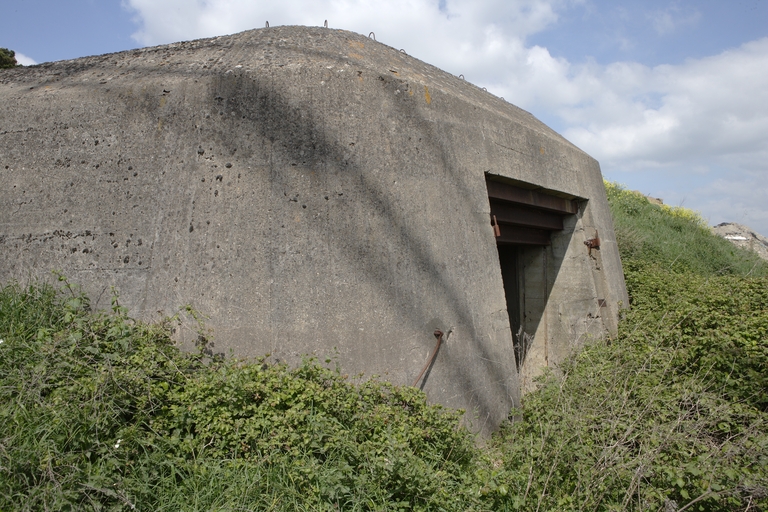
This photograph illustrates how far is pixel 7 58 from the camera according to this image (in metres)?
8.50

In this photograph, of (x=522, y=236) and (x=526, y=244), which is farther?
(x=526, y=244)

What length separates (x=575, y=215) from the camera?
6086 millimetres

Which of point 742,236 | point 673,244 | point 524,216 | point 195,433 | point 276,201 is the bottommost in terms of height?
point 195,433

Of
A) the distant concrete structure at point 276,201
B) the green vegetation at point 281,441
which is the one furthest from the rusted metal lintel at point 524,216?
the green vegetation at point 281,441

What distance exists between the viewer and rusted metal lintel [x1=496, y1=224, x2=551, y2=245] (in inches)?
216

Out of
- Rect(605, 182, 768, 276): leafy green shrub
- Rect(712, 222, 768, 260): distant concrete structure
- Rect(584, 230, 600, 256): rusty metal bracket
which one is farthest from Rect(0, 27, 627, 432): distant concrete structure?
Rect(712, 222, 768, 260): distant concrete structure

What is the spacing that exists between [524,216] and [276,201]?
3055 mm

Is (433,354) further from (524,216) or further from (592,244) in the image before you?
(592,244)

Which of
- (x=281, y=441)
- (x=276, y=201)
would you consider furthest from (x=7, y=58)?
(x=281, y=441)

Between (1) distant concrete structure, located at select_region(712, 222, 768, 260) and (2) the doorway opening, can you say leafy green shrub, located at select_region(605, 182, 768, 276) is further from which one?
(2) the doorway opening

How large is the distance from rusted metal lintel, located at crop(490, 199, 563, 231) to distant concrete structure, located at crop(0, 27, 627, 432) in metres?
0.97

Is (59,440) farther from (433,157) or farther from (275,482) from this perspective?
(433,157)

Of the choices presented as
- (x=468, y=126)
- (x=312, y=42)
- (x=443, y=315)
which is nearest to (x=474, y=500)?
(x=443, y=315)

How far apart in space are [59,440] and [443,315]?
2376 millimetres
